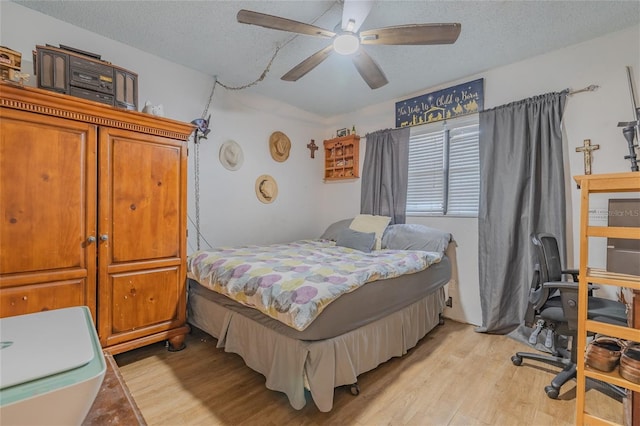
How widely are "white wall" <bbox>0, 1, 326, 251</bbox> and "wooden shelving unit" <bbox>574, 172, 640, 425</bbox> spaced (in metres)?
3.00

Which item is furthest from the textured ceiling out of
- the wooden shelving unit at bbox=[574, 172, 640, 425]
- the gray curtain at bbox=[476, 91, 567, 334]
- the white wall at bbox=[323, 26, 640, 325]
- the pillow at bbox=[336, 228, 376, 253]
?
the pillow at bbox=[336, 228, 376, 253]

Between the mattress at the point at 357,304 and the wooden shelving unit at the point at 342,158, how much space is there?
1.84 metres

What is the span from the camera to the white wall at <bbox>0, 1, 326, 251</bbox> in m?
2.16

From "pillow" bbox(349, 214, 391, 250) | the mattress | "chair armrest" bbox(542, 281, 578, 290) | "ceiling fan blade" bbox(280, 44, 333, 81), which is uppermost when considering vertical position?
"ceiling fan blade" bbox(280, 44, 333, 81)

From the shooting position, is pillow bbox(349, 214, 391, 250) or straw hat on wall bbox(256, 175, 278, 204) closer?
pillow bbox(349, 214, 391, 250)

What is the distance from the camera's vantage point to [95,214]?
189cm

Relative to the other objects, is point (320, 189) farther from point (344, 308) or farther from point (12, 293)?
point (12, 293)

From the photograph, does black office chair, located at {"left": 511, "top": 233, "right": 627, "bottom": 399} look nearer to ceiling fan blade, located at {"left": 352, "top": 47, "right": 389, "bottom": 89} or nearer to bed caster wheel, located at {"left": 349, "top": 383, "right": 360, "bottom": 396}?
bed caster wheel, located at {"left": 349, "top": 383, "right": 360, "bottom": 396}

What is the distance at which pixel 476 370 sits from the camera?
6.70ft

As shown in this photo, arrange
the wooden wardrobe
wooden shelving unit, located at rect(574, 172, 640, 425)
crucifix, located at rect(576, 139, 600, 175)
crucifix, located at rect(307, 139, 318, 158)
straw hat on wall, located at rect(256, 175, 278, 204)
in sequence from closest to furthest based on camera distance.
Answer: wooden shelving unit, located at rect(574, 172, 640, 425)
the wooden wardrobe
crucifix, located at rect(576, 139, 600, 175)
straw hat on wall, located at rect(256, 175, 278, 204)
crucifix, located at rect(307, 139, 318, 158)

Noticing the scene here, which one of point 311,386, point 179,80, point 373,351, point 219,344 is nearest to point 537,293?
point 373,351

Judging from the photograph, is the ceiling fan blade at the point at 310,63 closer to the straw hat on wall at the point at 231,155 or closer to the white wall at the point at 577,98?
the straw hat on wall at the point at 231,155

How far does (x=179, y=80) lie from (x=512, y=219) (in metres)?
3.50

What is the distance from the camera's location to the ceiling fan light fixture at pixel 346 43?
171 cm
